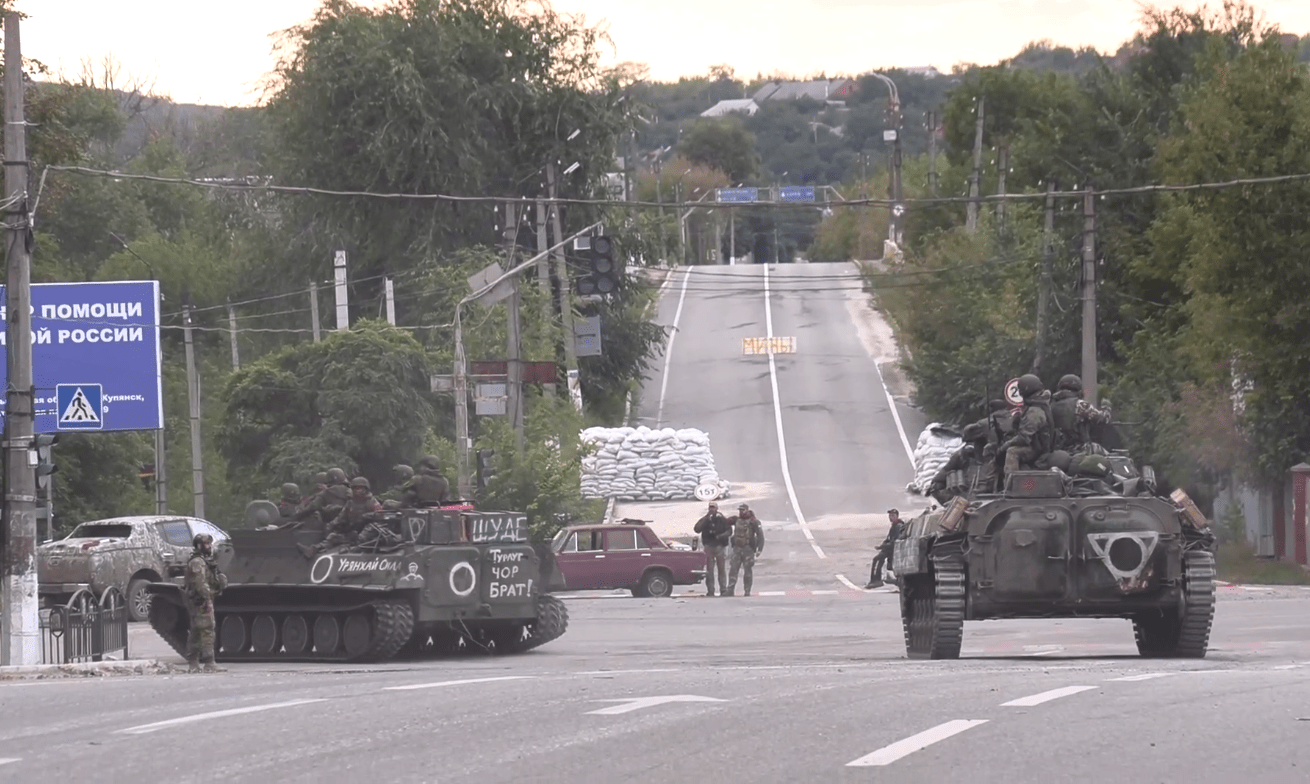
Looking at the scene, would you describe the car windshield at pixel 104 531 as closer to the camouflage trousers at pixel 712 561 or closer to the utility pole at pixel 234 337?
the camouflage trousers at pixel 712 561

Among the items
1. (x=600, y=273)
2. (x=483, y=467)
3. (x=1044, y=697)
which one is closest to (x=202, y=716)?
(x=1044, y=697)

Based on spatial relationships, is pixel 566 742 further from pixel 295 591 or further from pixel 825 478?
pixel 825 478

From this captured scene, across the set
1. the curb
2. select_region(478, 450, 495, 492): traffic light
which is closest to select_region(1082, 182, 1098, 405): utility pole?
select_region(478, 450, 495, 492): traffic light

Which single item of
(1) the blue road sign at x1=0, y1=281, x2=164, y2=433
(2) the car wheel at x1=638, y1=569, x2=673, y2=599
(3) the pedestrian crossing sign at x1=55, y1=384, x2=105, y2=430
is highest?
(1) the blue road sign at x1=0, y1=281, x2=164, y2=433

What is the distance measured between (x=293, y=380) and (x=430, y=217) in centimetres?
1335

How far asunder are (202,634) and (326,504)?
11.6ft

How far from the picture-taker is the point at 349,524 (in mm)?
22453

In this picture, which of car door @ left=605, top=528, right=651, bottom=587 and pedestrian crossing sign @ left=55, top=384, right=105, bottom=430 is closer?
pedestrian crossing sign @ left=55, top=384, right=105, bottom=430

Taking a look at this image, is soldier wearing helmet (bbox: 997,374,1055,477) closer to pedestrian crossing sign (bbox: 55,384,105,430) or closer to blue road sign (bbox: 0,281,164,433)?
pedestrian crossing sign (bbox: 55,384,105,430)

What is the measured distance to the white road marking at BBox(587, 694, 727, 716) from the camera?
1182 centimetres

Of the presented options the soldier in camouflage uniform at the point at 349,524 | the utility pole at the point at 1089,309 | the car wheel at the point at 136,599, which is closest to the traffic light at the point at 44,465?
the soldier in camouflage uniform at the point at 349,524

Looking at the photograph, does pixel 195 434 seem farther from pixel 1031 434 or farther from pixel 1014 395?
pixel 1031 434

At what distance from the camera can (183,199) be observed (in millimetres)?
87125

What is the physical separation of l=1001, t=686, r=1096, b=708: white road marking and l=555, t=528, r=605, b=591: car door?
73.3 ft
